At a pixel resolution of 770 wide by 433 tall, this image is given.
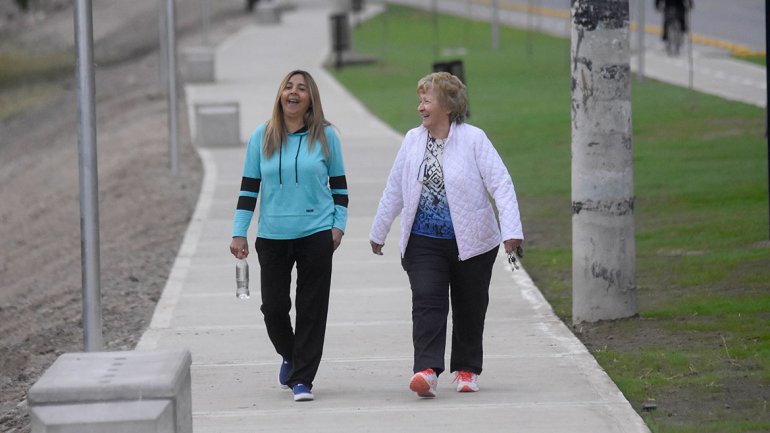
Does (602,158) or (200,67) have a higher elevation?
(602,158)

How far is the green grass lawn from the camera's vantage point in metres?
8.77

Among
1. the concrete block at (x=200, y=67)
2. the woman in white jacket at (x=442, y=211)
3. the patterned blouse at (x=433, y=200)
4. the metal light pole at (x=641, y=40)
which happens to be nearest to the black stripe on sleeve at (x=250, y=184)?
the woman in white jacket at (x=442, y=211)

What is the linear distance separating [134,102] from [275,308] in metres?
27.2

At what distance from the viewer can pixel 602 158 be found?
34.0 feet

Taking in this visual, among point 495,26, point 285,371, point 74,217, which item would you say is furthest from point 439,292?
point 495,26

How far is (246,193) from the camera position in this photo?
862 centimetres

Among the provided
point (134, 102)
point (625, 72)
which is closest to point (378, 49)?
point (134, 102)

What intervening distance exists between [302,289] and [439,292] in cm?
72

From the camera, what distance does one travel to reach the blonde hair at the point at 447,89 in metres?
8.42

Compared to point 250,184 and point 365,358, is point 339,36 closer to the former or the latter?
point 365,358

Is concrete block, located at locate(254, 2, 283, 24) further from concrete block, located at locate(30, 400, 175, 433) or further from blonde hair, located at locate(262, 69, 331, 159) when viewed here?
concrete block, located at locate(30, 400, 175, 433)

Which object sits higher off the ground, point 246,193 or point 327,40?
point 246,193

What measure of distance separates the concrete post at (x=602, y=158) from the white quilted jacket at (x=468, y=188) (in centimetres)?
200

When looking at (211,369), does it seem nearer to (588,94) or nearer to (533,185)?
(588,94)
